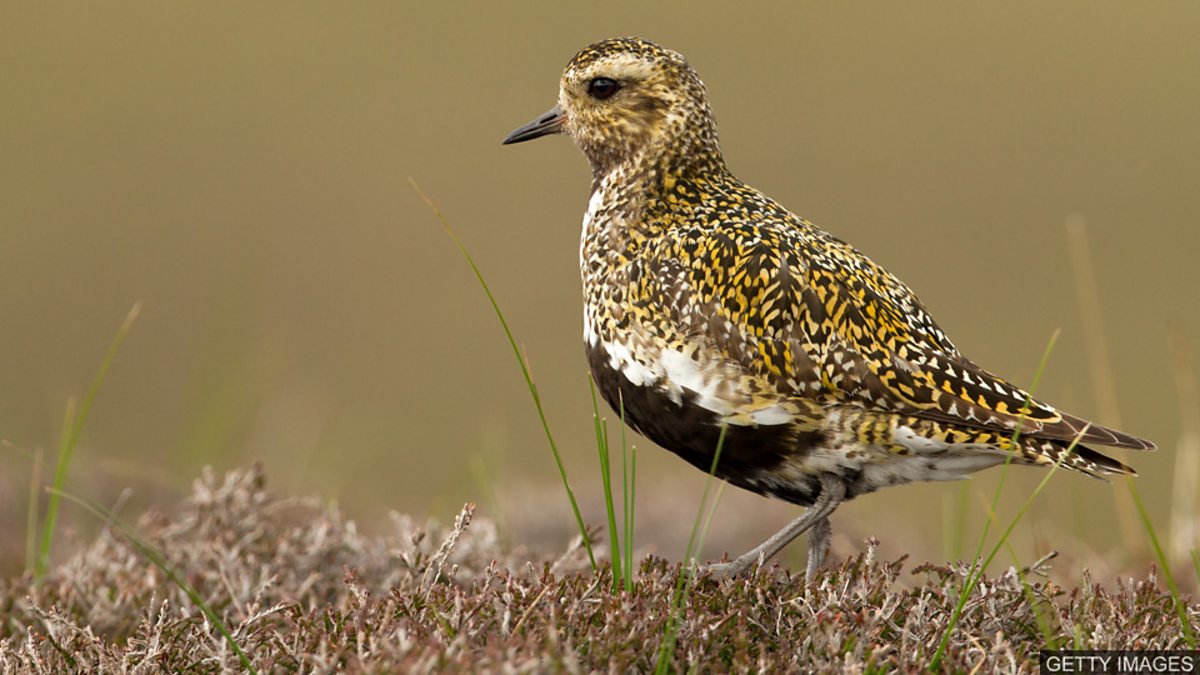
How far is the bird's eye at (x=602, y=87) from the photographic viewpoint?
553 cm

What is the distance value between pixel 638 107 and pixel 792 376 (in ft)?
4.72

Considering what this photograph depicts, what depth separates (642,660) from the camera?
370 centimetres

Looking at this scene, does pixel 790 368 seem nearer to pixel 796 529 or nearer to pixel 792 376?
pixel 792 376

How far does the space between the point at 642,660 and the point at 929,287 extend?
23.0 metres

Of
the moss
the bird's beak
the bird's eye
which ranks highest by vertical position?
the bird's eye

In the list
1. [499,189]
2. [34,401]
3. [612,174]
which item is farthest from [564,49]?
[612,174]

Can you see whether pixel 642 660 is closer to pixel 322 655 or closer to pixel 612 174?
pixel 322 655

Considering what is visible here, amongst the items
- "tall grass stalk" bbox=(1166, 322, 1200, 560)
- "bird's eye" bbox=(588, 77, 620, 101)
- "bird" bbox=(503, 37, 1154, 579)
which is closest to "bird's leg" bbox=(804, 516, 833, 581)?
"bird" bbox=(503, 37, 1154, 579)

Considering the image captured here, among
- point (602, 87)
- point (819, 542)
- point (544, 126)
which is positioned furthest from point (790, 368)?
point (544, 126)

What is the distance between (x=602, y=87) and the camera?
5539 millimetres

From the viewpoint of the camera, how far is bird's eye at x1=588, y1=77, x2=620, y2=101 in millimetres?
5527

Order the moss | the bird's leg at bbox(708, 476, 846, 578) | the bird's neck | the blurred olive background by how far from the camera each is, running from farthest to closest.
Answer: the blurred olive background < the bird's neck < the bird's leg at bbox(708, 476, 846, 578) < the moss

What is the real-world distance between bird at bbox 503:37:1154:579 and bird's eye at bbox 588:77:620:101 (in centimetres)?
67

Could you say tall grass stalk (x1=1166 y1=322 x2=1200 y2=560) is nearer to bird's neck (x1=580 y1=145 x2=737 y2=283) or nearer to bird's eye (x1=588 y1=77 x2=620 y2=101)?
bird's neck (x1=580 y1=145 x2=737 y2=283)
